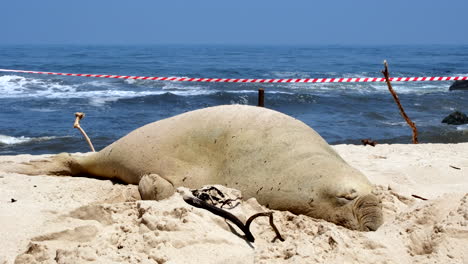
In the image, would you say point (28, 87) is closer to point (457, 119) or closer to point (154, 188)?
point (457, 119)

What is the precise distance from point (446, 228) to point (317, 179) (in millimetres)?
1063

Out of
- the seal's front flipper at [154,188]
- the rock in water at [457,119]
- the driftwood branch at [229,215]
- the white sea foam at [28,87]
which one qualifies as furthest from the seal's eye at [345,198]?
the white sea foam at [28,87]

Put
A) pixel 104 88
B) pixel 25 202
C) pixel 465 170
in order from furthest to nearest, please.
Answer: pixel 104 88 → pixel 465 170 → pixel 25 202

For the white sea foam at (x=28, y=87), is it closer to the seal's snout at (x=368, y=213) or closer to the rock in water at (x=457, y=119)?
the rock in water at (x=457, y=119)

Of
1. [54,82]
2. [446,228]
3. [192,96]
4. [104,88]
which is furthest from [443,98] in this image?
[446,228]

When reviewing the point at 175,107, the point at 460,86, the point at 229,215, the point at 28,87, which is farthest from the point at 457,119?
the point at 28,87

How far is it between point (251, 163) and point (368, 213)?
→ 0.99 m

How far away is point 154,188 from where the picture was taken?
14.3 ft

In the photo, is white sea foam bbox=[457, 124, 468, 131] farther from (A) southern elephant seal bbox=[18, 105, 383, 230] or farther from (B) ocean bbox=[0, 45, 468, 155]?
(A) southern elephant seal bbox=[18, 105, 383, 230]

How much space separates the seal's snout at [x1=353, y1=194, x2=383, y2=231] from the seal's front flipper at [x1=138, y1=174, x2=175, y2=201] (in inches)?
59.4

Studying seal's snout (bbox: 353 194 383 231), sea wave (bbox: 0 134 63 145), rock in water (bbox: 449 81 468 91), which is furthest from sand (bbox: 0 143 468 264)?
rock in water (bbox: 449 81 468 91)

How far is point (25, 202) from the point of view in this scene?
4.12 metres

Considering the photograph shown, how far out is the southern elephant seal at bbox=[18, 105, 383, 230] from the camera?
3.70 meters

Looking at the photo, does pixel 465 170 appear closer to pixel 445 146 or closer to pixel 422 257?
pixel 445 146
